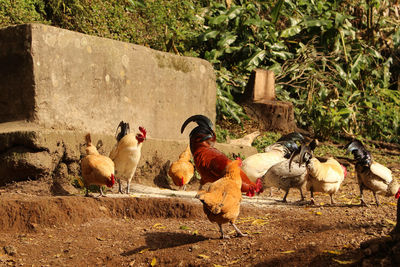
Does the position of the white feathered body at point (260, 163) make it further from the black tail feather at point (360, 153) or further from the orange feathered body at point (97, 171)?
the orange feathered body at point (97, 171)

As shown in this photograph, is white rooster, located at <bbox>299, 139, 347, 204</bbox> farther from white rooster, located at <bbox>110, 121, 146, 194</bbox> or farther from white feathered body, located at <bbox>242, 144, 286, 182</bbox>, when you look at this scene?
white rooster, located at <bbox>110, 121, 146, 194</bbox>

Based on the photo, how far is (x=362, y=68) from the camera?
12328 millimetres

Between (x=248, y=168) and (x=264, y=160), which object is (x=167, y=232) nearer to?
(x=248, y=168)

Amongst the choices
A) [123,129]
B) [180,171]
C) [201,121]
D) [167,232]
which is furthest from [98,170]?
[180,171]

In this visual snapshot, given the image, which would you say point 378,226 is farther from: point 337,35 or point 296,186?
point 337,35

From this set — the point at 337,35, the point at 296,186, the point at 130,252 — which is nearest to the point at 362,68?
the point at 337,35

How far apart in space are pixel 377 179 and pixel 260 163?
4.68ft

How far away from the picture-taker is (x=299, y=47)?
12.4 metres

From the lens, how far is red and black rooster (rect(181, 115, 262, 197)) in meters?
4.82

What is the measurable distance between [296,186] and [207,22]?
680 centimetres

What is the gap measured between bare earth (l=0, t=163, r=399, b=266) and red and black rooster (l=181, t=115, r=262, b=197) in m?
0.31

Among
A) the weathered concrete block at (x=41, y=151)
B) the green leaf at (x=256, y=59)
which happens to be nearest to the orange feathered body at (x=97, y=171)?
the weathered concrete block at (x=41, y=151)

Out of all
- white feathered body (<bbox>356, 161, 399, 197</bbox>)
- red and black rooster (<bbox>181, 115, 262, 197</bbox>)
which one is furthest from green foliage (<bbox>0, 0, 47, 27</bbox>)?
white feathered body (<bbox>356, 161, 399, 197</bbox>)

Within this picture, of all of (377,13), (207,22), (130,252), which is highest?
(377,13)
